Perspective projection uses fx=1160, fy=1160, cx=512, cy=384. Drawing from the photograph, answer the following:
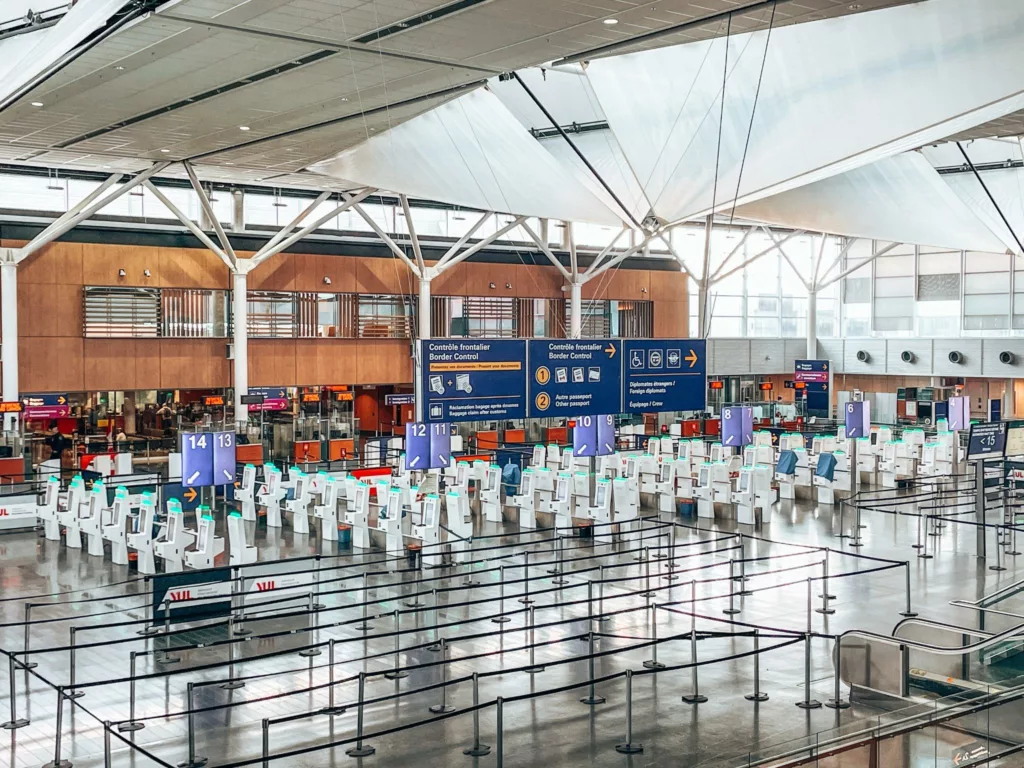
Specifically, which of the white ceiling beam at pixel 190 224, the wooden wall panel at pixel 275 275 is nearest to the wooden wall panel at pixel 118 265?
the white ceiling beam at pixel 190 224

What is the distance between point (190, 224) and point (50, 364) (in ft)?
16.9

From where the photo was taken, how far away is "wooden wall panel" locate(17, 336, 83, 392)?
95.4 feet

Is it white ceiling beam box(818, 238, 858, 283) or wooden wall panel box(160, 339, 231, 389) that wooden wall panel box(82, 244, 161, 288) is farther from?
white ceiling beam box(818, 238, 858, 283)

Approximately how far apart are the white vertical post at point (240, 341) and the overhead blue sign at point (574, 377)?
1579 centimetres

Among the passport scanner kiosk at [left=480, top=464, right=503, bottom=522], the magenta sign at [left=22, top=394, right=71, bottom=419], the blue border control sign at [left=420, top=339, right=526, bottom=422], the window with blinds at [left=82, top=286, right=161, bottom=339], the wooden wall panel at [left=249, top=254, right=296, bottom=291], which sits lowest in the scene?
the passport scanner kiosk at [left=480, top=464, right=503, bottom=522]

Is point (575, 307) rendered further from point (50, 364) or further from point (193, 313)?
point (50, 364)

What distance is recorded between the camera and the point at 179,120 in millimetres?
19188

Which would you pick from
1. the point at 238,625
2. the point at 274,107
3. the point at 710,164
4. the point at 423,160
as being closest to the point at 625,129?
the point at 710,164

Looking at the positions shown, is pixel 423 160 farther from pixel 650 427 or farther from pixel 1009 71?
pixel 650 427

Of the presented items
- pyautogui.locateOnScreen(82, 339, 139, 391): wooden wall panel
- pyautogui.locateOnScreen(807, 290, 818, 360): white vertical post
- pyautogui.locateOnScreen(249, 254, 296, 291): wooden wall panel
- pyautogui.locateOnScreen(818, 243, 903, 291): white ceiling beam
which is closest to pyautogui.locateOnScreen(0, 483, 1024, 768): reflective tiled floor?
pyautogui.locateOnScreen(82, 339, 139, 391): wooden wall panel

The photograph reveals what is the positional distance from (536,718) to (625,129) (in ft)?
46.5

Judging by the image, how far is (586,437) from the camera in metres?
21.1

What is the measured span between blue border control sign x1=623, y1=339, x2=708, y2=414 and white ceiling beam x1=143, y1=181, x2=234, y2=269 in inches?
560

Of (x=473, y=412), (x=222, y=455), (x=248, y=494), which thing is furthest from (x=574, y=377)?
(x=248, y=494)
